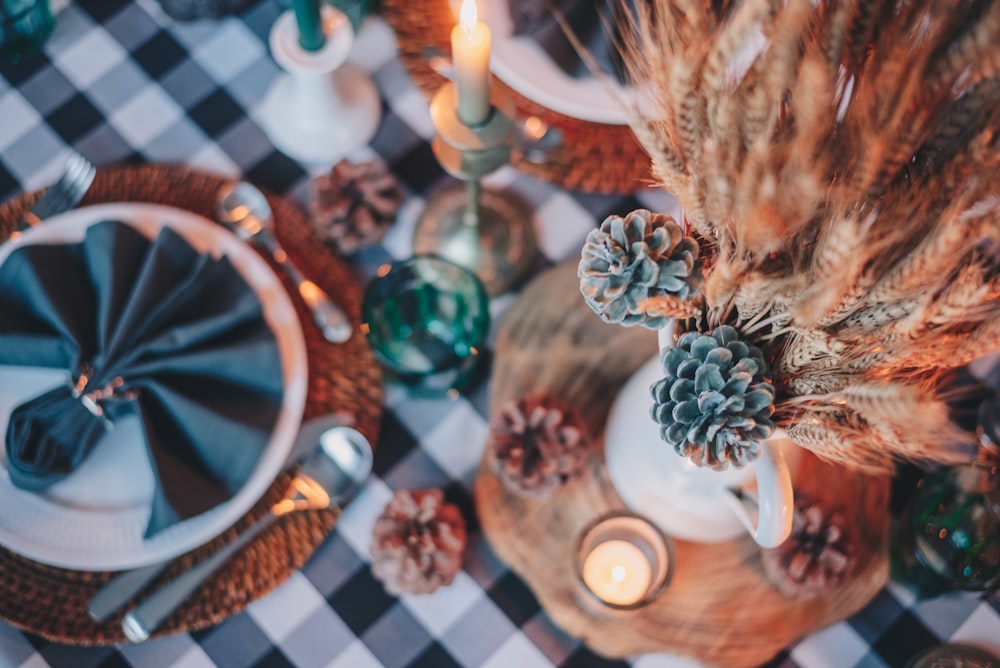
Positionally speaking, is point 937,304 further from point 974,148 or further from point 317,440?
point 317,440

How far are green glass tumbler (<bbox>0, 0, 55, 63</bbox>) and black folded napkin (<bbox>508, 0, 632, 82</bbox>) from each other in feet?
1.53

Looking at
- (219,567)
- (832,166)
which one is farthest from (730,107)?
(219,567)

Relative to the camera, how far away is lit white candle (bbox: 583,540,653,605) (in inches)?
28.0

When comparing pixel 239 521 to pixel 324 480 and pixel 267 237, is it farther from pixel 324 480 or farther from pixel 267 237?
pixel 267 237

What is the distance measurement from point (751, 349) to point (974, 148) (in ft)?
0.53

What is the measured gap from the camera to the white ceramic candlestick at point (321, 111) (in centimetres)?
81

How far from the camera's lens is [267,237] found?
0.80 m

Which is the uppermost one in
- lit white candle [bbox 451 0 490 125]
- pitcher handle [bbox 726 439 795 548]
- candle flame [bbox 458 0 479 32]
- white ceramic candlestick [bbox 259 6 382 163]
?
candle flame [bbox 458 0 479 32]

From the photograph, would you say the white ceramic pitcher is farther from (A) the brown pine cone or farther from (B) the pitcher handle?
(A) the brown pine cone

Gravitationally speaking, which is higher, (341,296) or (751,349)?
(751,349)

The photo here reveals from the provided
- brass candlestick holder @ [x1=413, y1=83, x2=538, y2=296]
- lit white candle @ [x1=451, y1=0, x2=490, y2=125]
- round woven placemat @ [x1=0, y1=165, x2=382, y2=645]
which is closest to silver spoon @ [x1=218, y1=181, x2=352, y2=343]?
round woven placemat @ [x1=0, y1=165, x2=382, y2=645]

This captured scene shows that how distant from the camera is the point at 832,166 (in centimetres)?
44

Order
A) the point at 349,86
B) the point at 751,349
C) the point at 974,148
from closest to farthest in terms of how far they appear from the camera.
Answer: the point at 974,148 → the point at 751,349 → the point at 349,86

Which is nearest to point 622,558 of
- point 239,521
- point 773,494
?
point 773,494
